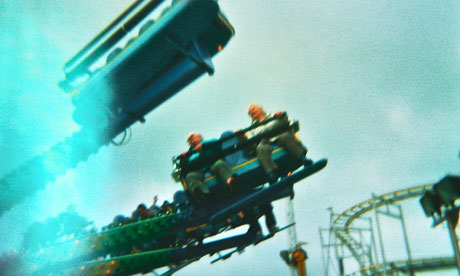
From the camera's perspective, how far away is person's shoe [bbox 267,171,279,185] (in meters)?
4.75

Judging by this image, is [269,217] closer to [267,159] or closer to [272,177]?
[272,177]

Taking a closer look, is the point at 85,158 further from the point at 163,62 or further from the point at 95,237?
the point at 163,62

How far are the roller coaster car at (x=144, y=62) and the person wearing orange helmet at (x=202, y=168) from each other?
1202mm

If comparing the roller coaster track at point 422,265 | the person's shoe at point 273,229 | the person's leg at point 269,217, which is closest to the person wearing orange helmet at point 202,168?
the person's leg at point 269,217

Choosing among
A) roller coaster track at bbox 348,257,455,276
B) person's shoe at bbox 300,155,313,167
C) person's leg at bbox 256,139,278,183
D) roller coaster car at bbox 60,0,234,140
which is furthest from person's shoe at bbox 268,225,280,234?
roller coaster track at bbox 348,257,455,276

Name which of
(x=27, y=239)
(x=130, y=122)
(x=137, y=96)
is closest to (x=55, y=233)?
(x=27, y=239)

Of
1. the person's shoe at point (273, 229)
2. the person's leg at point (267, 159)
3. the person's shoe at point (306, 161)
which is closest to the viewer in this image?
the person's leg at point (267, 159)

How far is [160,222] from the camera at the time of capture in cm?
573

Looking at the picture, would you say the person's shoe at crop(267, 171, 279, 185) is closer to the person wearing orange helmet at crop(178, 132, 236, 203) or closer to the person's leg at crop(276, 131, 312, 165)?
the person's leg at crop(276, 131, 312, 165)

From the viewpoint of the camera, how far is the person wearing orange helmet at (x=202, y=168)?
4.93 m

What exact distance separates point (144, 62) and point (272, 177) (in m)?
2.78

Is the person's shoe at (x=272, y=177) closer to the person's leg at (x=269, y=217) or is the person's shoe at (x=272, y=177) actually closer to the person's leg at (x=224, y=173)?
the person's leg at (x=224, y=173)

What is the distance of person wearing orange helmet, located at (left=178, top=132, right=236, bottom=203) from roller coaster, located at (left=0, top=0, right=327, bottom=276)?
9 centimetres

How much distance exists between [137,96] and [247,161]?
249cm
